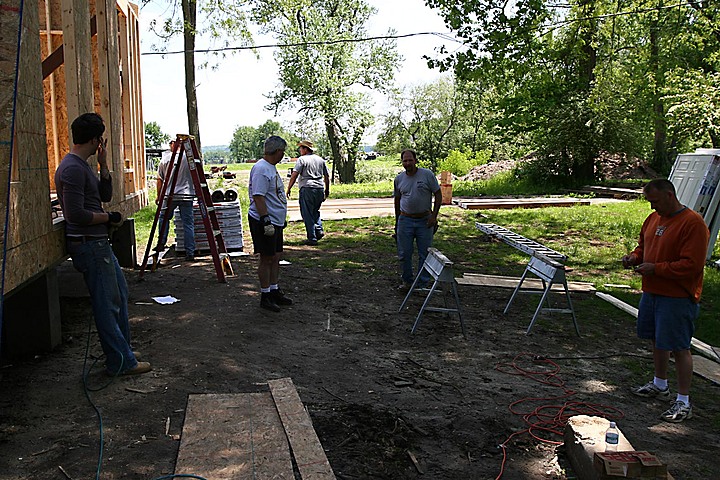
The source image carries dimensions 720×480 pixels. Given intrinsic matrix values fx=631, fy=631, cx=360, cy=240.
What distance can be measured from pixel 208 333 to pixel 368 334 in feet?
6.08

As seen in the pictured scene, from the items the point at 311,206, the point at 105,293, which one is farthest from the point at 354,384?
the point at 311,206

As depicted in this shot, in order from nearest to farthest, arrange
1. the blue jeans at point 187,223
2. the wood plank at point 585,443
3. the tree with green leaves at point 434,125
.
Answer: the wood plank at point 585,443 → the blue jeans at point 187,223 → the tree with green leaves at point 434,125

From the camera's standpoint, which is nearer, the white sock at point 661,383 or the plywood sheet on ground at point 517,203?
the white sock at point 661,383

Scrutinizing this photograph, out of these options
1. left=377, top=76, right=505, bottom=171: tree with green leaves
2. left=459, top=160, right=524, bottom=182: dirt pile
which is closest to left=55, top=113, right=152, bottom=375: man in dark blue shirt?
left=459, top=160, right=524, bottom=182: dirt pile

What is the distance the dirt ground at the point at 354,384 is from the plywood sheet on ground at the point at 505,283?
641 mm

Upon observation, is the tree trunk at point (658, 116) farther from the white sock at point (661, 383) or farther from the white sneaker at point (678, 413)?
the white sneaker at point (678, 413)

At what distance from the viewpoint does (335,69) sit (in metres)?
39.6

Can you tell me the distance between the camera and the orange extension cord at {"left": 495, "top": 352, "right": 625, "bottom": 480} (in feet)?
16.3

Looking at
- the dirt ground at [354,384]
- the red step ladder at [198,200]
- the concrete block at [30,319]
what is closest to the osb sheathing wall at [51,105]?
the red step ladder at [198,200]

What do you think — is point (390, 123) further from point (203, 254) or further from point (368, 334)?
point (368, 334)

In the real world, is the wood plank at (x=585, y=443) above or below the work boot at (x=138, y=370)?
below

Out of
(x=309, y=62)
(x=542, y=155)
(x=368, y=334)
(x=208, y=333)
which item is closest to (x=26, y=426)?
(x=208, y=333)

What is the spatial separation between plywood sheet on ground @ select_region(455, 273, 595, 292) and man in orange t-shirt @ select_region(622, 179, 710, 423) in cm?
415

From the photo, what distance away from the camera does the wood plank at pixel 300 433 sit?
12.9 feet
